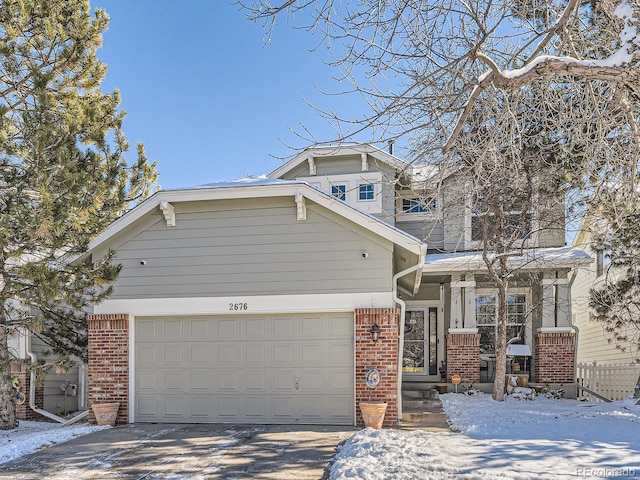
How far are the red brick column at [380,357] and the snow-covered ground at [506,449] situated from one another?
86 centimetres

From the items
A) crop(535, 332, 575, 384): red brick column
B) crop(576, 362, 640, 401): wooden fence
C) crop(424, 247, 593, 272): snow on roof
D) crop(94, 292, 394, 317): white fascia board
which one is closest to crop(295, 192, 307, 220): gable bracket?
crop(94, 292, 394, 317): white fascia board

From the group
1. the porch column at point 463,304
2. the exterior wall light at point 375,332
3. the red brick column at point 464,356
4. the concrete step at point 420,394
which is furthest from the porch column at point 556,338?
the exterior wall light at point 375,332

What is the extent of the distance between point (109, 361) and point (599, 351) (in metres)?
14.3

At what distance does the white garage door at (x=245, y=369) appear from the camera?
30.1 feet

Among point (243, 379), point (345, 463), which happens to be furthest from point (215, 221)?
point (345, 463)

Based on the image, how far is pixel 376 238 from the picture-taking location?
9109 mm

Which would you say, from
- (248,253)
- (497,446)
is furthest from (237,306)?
(497,446)

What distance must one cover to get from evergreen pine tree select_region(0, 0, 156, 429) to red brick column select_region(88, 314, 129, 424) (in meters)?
0.60

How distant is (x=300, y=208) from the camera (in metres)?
9.29

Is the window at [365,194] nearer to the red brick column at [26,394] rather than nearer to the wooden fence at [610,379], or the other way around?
the wooden fence at [610,379]

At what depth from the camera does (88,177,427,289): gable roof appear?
8891 millimetres

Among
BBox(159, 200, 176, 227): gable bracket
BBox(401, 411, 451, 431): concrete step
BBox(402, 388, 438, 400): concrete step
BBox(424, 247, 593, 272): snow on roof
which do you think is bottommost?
BBox(402, 388, 438, 400): concrete step

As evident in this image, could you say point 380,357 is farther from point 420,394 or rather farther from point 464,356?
point 464,356

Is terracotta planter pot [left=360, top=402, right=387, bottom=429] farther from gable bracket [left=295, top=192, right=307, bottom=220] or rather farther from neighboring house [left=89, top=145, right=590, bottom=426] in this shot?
gable bracket [left=295, top=192, right=307, bottom=220]
